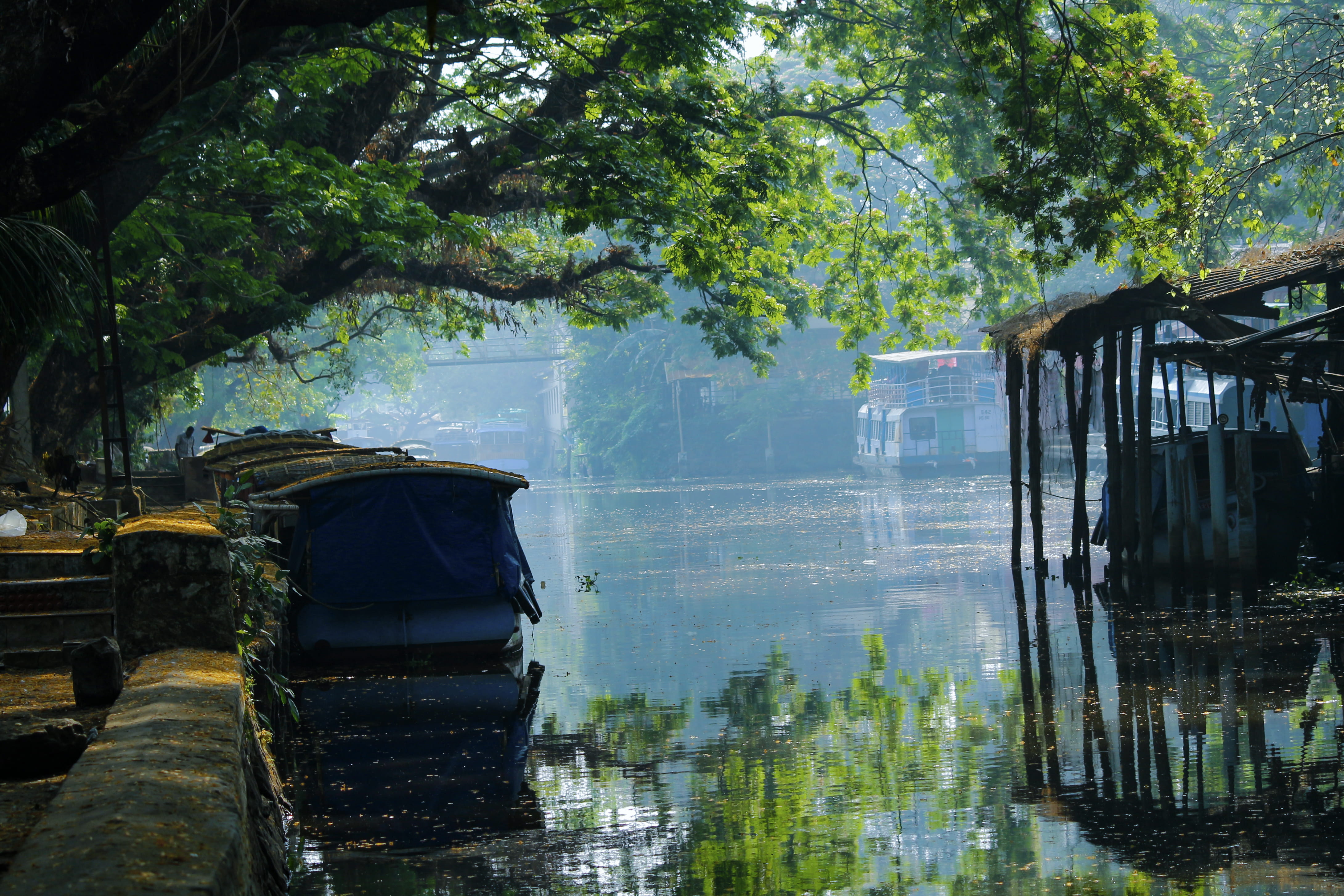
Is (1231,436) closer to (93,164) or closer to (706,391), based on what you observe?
(93,164)

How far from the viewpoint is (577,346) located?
74938 millimetres

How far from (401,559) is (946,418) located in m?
47.2

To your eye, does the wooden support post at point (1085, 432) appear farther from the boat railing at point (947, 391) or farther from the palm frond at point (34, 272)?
the boat railing at point (947, 391)

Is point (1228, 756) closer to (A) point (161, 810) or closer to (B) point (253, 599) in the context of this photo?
(B) point (253, 599)

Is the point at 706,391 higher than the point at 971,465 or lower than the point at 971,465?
higher

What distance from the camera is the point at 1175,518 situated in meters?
16.5

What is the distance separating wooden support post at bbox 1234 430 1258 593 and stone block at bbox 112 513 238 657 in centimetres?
1180

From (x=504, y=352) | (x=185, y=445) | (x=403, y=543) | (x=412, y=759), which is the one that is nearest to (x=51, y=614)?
(x=412, y=759)

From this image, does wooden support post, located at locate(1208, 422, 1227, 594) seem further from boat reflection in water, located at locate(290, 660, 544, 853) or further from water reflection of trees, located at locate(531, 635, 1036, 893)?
boat reflection in water, located at locate(290, 660, 544, 853)

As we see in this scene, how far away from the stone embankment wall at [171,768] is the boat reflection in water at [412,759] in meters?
0.69

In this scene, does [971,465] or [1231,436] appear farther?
[971,465]

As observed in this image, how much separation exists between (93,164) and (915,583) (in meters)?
15.2

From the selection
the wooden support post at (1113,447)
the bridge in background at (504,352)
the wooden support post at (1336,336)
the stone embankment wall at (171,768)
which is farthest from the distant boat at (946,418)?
the stone embankment wall at (171,768)

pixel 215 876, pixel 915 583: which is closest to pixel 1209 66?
pixel 915 583
